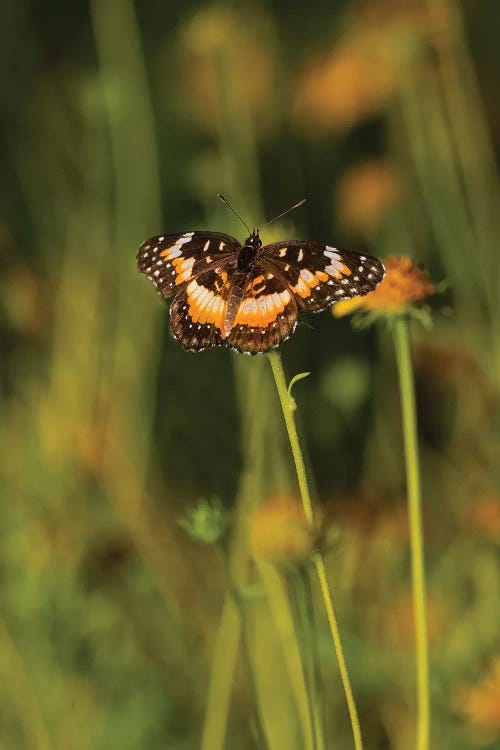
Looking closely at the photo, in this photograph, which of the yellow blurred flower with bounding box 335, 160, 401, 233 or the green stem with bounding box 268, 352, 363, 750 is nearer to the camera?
the green stem with bounding box 268, 352, 363, 750

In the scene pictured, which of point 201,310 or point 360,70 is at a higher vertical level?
point 360,70

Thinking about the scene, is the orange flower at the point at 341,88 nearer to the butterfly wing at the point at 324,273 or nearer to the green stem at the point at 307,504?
the butterfly wing at the point at 324,273

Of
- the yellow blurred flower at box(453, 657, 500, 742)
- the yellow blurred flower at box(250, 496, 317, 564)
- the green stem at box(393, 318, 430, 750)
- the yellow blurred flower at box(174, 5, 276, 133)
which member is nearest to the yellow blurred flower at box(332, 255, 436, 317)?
the green stem at box(393, 318, 430, 750)

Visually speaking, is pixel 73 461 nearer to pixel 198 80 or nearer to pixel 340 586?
pixel 340 586

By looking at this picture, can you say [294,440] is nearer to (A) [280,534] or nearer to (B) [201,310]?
(B) [201,310]

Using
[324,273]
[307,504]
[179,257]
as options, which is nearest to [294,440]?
[307,504]

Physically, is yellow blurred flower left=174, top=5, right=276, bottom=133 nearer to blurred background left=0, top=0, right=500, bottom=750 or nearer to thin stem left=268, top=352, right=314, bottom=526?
blurred background left=0, top=0, right=500, bottom=750
